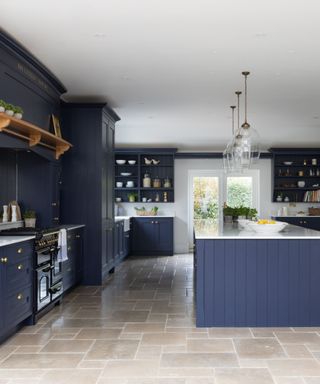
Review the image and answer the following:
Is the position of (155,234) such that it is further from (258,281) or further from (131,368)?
(131,368)

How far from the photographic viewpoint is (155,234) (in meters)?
10.3

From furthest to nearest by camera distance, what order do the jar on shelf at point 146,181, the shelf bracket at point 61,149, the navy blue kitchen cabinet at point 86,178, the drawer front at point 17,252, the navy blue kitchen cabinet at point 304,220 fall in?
the jar on shelf at point 146,181 < the navy blue kitchen cabinet at point 304,220 < the navy blue kitchen cabinet at point 86,178 < the shelf bracket at point 61,149 < the drawer front at point 17,252

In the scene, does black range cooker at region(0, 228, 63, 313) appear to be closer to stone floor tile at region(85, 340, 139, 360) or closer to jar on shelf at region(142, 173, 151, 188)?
stone floor tile at region(85, 340, 139, 360)

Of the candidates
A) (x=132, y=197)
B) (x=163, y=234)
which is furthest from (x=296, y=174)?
(x=132, y=197)

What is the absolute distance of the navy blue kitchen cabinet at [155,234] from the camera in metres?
10.2

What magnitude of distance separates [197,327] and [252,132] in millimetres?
2381

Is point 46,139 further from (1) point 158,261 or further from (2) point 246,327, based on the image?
(1) point 158,261

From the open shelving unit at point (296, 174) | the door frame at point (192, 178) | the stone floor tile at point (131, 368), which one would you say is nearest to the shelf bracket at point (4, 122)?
the stone floor tile at point (131, 368)

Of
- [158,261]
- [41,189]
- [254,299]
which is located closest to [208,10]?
[254,299]

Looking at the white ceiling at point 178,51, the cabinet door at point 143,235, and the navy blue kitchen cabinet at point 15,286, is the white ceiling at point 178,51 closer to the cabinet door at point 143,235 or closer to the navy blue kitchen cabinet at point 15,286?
the navy blue kitchen cabinet at point 15,286

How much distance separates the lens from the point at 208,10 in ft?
11.4

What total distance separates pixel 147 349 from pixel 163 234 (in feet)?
21.5

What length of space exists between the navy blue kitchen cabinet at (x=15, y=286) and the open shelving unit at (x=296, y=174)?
7.73 m

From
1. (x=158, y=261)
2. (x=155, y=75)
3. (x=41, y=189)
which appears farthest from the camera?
(x=158, y=261)
